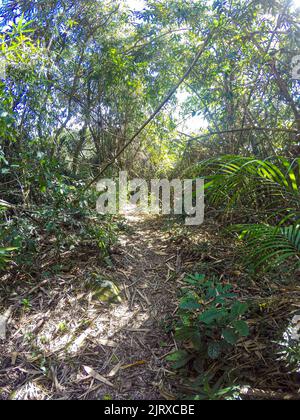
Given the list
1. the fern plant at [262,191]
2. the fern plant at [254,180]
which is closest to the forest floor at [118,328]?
the fern plant at [262,191]

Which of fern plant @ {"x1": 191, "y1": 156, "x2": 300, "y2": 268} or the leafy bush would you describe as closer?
the leafy bush

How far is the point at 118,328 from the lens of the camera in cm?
181

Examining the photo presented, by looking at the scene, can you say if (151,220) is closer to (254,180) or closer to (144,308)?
(144,308)

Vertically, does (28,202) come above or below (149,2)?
below

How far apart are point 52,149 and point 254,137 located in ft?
7.63

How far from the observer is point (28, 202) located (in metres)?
2.53

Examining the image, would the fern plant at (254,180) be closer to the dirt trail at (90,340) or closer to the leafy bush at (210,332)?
the leafy bush at (210,332)

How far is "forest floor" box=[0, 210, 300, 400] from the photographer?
4.58 feet

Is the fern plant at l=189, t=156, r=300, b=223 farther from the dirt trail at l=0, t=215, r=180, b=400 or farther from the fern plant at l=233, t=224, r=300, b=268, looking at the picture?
the dirt trail at l=0, t=215, r=180, b=400

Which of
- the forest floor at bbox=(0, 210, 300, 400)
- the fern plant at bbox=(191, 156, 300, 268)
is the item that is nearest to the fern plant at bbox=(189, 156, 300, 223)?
the fern plant at bbox=(191, 156, 300, 268)

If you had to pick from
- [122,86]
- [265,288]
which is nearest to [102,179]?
[122,86]

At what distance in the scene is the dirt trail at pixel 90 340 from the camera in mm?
1420

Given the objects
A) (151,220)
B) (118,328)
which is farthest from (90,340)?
(151,220)

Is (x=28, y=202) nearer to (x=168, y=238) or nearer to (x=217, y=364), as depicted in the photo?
(x=168, y=238)
